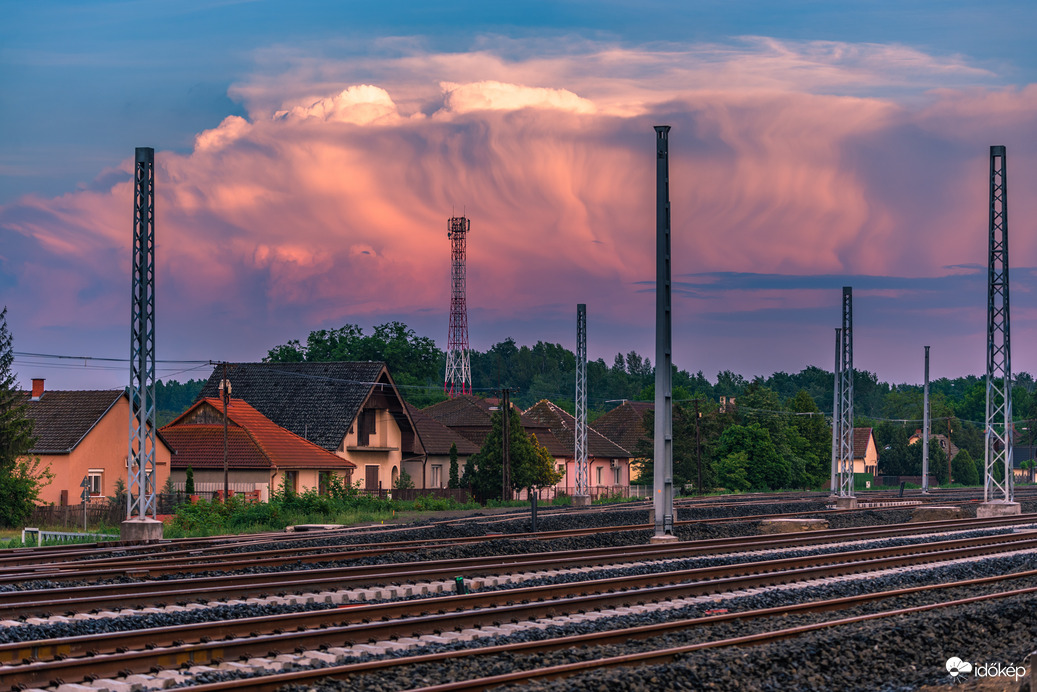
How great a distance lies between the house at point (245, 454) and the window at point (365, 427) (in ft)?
10.9

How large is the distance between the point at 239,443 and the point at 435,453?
18.6 metres

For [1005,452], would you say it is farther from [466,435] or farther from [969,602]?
[466,435]

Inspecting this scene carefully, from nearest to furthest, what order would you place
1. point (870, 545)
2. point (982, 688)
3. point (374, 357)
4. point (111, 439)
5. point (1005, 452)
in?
1. point (982, 688)
2. point (870, 545)
3. point (1005, 452)
4. point (111, 439)
5. point (374, 357)

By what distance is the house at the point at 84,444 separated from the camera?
168 feet

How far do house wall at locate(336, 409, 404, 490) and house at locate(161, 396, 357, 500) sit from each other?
2340mm

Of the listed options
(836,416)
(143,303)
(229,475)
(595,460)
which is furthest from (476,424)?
(143,303)

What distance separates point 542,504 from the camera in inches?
2507

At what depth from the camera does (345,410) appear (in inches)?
2557

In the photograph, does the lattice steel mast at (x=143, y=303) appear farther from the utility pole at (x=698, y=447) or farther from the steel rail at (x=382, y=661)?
the utility pole at (x=698, y=447)

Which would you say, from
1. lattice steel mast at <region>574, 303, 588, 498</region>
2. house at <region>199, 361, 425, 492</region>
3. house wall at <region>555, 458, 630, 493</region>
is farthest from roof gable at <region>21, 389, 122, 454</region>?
house wall at <region>555, 458, 630, 493</region>

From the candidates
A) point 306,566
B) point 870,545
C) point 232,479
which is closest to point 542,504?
point 232,479

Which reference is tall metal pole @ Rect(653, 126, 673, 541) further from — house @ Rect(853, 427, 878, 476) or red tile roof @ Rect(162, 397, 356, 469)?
house @ Rect(853, 427, 878, 476)

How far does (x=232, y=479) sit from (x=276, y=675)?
46.6 meters

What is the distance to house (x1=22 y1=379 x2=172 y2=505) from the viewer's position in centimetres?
5119
